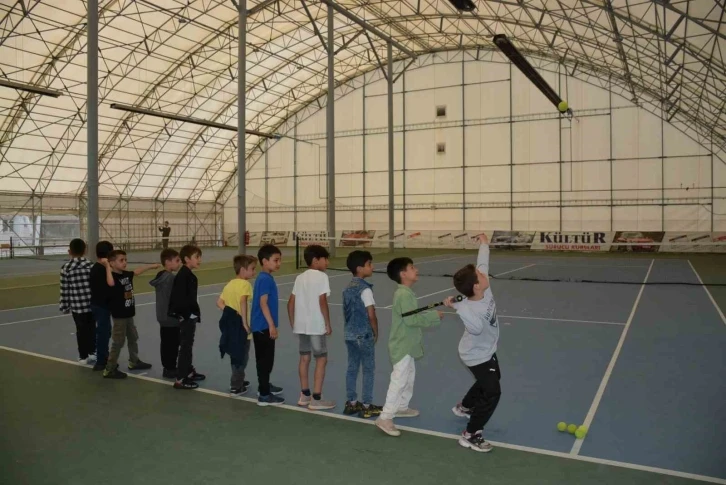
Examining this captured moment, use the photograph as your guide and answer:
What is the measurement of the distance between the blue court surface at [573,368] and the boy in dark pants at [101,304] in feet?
0.99

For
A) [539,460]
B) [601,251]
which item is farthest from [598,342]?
[601,251]

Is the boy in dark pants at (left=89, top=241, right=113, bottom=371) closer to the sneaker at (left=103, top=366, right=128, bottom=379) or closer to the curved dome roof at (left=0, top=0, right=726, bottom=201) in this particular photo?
the sneaker at (left=103, top=366, right=128, bottom=379)

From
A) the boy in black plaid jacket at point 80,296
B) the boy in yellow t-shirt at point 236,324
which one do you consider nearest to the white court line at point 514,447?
the boy in yellow t-shirt at point 236,324

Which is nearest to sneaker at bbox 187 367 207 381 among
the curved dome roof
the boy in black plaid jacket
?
the boy in black plaid jacket

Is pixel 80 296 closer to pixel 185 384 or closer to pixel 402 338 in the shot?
pixel 185 384

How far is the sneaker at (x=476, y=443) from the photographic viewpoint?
14.6ft

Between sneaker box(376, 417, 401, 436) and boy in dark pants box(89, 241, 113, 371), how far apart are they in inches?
150

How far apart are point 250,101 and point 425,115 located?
41.0 ft

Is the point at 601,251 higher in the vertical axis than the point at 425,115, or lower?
lower

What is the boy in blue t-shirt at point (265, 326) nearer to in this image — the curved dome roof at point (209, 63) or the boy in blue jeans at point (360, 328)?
the boy in blue jeans at point (360, 328)

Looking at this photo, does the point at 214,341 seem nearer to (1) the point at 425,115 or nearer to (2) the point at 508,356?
(2) the point at 508,356

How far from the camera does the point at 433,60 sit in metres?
39.9

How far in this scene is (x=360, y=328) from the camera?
5.26 m

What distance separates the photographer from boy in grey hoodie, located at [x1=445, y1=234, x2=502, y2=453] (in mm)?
4492
